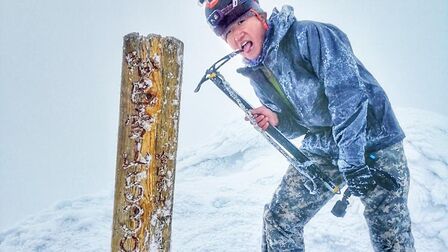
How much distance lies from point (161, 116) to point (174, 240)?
4516mm

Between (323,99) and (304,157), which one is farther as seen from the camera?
(304,157)

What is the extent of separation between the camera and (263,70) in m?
2.84

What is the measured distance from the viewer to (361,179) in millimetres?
2281

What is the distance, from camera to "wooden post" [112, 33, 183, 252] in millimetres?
1792

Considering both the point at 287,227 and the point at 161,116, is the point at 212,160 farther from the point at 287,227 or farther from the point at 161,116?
the point at 161,116

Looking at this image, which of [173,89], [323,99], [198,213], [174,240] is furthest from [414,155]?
[173,89]

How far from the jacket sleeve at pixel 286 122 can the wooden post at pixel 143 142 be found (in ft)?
4.66

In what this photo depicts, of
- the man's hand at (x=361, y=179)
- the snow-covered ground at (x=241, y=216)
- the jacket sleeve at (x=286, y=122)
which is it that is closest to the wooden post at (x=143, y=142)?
the man's hand at (x=361, y=179)

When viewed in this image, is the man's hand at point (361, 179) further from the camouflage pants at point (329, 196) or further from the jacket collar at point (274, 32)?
the jacket collar at point (274, 32)

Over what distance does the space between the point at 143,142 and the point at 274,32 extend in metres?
1.33

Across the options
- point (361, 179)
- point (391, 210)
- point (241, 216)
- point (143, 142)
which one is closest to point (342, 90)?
point (361, 179)

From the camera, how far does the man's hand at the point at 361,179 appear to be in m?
2.27

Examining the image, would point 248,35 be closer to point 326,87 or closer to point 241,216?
point 326,87

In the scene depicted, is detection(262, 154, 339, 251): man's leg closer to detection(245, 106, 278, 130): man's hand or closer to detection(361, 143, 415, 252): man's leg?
detection(361, 143, 415, 252): man's leg
